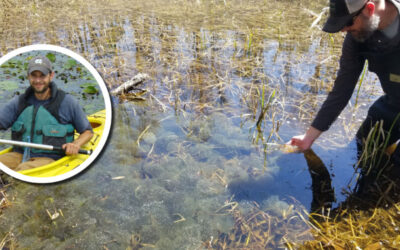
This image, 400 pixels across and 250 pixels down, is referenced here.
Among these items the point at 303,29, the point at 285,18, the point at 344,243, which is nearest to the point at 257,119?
the point at 344,243

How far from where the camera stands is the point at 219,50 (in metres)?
6.04

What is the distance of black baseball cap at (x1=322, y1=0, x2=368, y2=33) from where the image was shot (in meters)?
2.29

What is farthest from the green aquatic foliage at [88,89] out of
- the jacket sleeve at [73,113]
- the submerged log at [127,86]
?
the submerged log at [127,86]

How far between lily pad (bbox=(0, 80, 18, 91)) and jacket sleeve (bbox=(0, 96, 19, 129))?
3.71 metres

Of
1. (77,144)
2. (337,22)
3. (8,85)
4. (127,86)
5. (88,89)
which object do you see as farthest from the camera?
(8,85)

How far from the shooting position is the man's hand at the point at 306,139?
10.4ft

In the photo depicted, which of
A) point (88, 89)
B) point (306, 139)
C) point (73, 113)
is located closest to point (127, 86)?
point (88, 89)

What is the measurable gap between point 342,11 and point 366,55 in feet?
2.65

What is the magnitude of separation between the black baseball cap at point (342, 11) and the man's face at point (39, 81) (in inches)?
86.2

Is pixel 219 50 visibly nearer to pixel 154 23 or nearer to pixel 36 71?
pixel 154 23

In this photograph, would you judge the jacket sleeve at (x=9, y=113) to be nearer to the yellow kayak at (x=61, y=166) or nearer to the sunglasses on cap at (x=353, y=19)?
the yellow kayak at (x=61, y=166)

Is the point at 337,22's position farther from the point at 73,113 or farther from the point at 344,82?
the point at 73,113

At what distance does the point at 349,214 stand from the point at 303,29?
604 centimetres

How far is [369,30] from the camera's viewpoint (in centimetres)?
252
